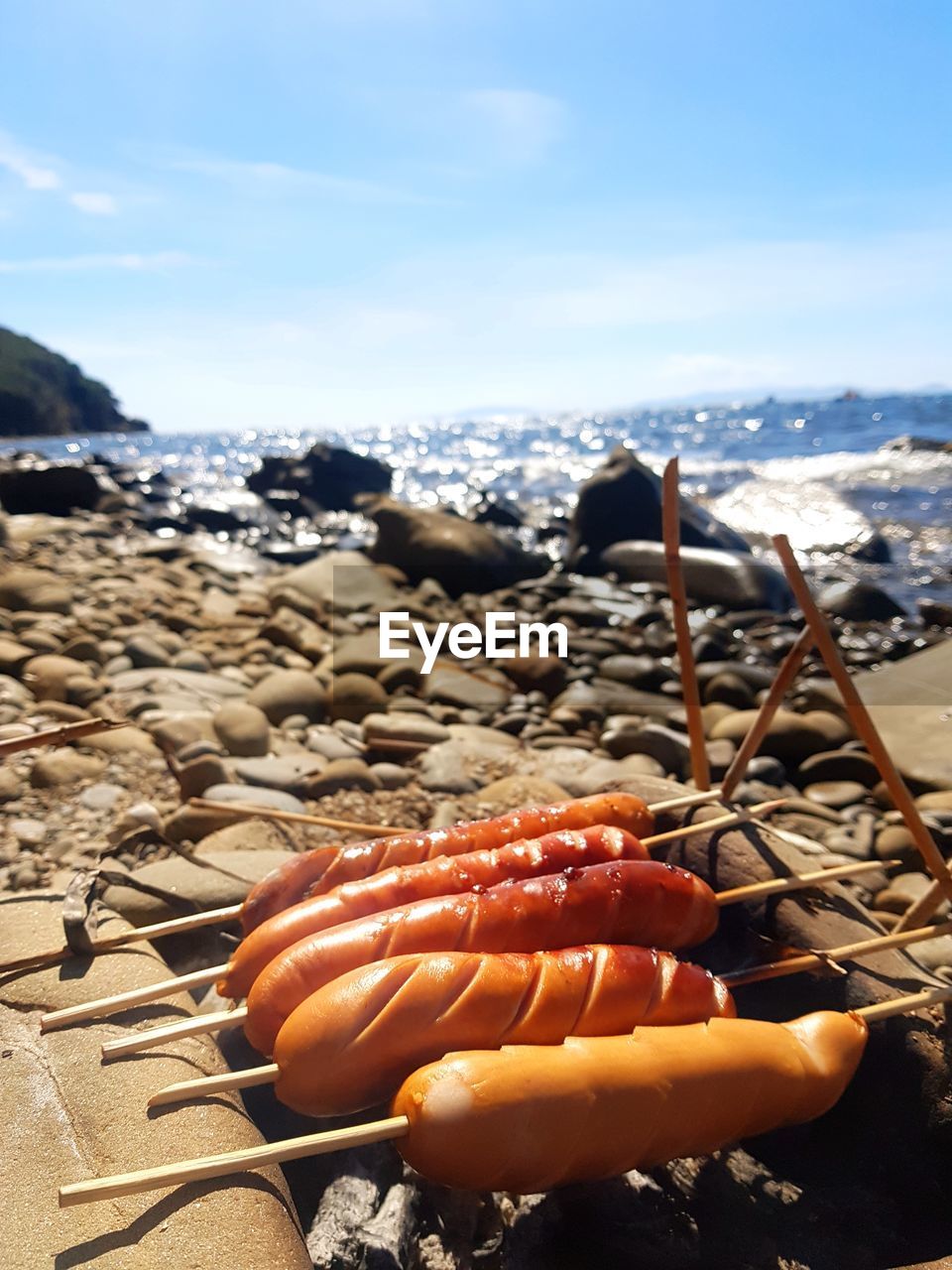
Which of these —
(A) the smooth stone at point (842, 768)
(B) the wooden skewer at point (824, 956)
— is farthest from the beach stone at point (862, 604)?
(B) the wooden skewer at point (824, 956)

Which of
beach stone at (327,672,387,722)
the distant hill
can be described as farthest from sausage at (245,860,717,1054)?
the distant hill

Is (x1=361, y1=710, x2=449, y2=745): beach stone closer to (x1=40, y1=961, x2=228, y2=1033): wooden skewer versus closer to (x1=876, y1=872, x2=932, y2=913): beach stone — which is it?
(x1=876, y1=872, x2=932, y2=913): beach stone

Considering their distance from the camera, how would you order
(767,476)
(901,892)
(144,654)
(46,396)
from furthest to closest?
(46,396), (767,476), (144,654), (901,892)

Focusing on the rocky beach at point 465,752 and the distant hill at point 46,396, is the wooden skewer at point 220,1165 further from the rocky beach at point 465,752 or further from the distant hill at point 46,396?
the distant hill at point 46,396

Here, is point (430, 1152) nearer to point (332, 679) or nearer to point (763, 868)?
point (763, 868)

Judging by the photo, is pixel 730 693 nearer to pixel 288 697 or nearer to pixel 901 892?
pixel 901 892

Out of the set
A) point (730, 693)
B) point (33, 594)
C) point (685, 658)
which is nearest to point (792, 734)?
point (730, 693)

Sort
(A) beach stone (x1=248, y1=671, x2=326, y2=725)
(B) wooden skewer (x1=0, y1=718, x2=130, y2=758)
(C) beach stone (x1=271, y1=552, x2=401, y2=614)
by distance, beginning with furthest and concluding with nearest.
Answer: (C) beach stone (x1=271, y1=552, x2=401, y2=614) < (A) beach stone (x1=248, y1=671, x2=326, y2=725) < (B) wooden skewer (x1=0, y1=718, x2=130, y2=758)
